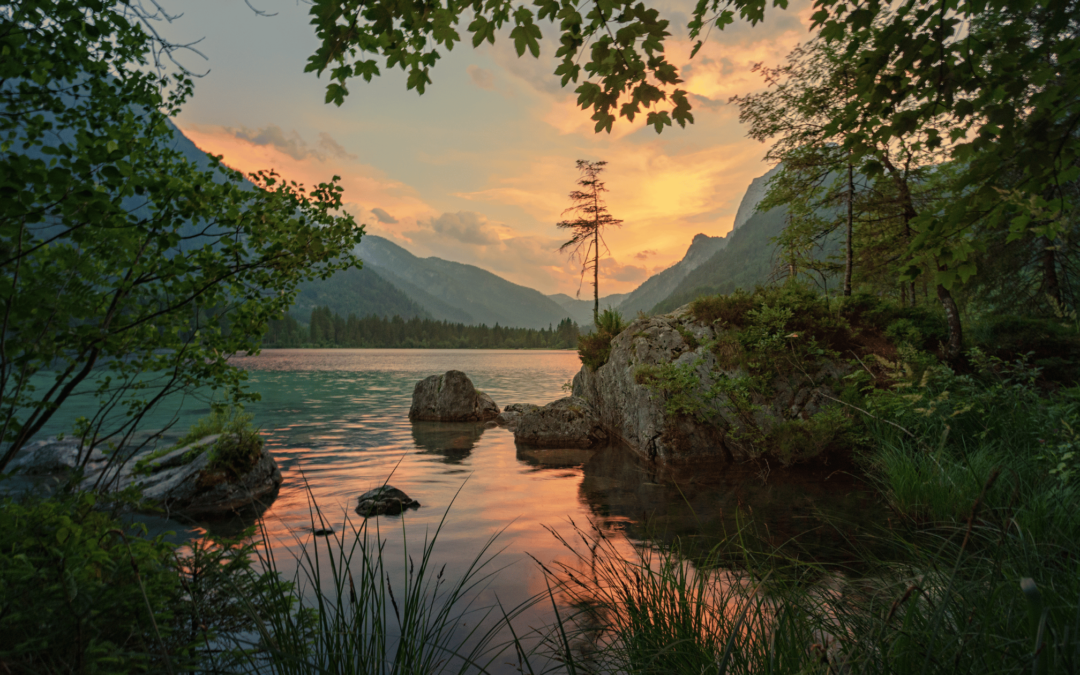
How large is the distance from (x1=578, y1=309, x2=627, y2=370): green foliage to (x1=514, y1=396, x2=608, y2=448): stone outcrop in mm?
2137

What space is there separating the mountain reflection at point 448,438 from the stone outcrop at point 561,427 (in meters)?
1.58

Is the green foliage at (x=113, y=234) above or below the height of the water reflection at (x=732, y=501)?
above

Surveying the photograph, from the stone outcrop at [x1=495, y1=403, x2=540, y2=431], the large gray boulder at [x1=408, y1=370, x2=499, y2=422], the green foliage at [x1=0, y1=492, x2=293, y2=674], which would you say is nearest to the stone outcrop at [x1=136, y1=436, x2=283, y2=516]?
the green foliage at [x1=0, y1=492, x2=293, y2=674]

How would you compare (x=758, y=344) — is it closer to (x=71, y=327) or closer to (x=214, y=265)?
(x=214, y=265)

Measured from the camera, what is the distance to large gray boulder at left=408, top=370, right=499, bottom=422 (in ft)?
57.7

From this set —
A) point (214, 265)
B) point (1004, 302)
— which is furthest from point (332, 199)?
point (1004, 302)

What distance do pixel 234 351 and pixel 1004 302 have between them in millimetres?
20175

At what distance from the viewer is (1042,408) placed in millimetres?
6348

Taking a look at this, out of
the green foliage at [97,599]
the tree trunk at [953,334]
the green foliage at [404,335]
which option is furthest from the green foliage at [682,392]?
the green foliage at [404,335]

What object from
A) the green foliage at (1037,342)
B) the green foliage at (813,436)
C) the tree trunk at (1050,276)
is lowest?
the green foliage at (813,436)

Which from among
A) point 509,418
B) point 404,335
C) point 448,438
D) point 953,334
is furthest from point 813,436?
point 404,335

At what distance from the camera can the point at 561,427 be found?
13.0 m

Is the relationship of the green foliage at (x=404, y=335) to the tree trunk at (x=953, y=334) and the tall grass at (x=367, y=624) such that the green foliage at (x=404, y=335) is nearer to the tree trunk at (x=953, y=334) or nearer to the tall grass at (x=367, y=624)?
the tree trunk at (x=953, y=334)

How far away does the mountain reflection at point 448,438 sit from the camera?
40.2ft
